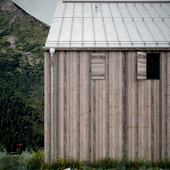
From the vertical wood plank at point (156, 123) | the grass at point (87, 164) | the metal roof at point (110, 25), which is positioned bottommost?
the grass at point (87, 164)

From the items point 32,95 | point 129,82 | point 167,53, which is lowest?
point 32,95

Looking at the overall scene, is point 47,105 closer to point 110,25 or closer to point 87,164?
point 87,164

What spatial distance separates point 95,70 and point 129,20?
2.38 meters

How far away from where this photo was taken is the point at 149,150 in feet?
10.3

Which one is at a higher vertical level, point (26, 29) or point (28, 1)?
point (28, 1)

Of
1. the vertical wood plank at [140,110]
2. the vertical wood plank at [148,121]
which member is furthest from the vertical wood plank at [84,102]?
the vertical wood plank at [148,121]

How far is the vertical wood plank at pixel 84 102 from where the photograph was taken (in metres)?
3.10

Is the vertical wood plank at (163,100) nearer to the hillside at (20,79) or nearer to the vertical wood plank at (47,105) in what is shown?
the vertical wood plank at (47,105)

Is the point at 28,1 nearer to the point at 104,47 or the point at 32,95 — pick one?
the point at 32,95

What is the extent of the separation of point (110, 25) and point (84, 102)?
2801mm

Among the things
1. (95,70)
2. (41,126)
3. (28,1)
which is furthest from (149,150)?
(28,1)

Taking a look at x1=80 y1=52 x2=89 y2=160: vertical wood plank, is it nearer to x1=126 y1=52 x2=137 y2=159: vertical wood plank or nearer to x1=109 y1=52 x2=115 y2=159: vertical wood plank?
x1=109 y1=52 x2=115 y2=159: vertical wood plank

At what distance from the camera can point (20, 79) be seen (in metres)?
4.57

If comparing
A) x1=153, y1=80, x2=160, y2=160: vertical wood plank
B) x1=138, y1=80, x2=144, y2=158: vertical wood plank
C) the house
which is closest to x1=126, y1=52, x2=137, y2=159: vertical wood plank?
the house
